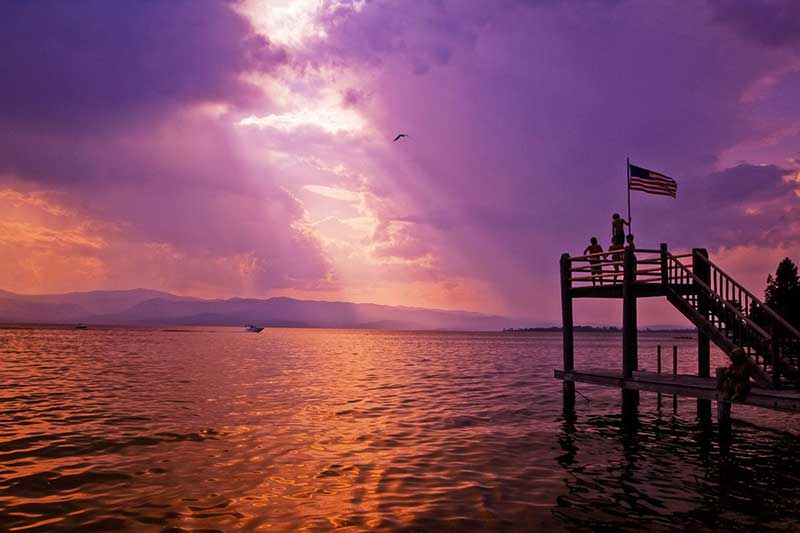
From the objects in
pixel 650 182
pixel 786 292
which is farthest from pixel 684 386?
pixel 786 292

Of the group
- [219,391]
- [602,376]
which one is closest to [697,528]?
[602,376]

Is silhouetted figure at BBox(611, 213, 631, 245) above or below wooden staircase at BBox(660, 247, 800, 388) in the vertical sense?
above

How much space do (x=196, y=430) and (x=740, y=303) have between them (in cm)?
1650

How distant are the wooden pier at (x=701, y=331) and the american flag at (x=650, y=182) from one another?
114 inches

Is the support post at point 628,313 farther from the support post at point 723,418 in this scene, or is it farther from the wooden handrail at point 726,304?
the support post at point 723,418

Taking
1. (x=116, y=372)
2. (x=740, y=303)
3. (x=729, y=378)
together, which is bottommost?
(x=116, y=372)

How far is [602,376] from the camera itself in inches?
731

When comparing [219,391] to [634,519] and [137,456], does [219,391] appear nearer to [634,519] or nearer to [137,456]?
[137,456]

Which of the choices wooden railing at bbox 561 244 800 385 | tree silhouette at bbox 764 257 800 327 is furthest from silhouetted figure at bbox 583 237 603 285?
tree silhouette at bbox 764 257 800 327

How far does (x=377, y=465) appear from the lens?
11.9m

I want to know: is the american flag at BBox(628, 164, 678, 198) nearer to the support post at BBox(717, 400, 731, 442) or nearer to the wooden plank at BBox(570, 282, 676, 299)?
the wooden plank at BBox(570, 282, 676, 299)

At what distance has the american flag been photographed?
1975 cm

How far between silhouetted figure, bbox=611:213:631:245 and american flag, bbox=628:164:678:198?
122cm

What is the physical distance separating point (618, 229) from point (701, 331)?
4548mm
